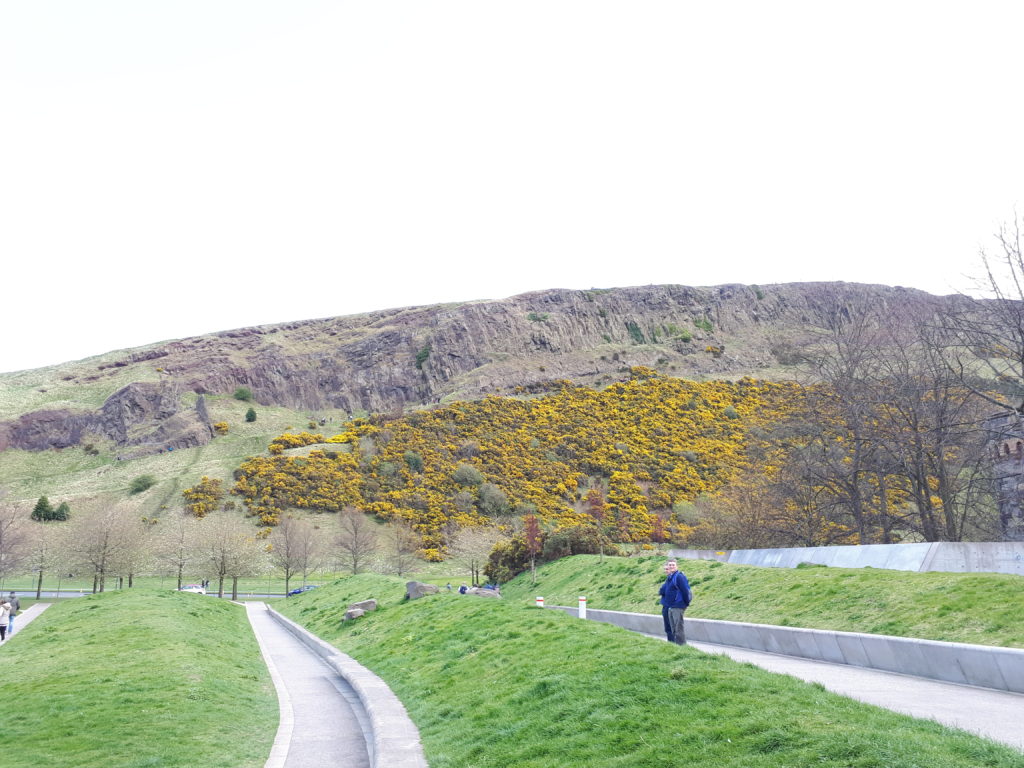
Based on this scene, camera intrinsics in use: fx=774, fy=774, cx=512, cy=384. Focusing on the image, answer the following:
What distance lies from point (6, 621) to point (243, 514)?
148 ft

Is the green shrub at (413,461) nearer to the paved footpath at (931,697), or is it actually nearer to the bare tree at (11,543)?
the bare tree at (11,543)

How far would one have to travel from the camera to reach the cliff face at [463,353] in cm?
11069

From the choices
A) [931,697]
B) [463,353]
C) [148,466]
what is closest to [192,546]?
[148,466]

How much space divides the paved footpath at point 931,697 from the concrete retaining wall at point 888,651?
20cm

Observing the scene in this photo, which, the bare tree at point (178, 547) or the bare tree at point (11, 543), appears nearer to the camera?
the bare tree at point (11, 543)

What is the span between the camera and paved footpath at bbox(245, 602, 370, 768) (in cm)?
1108

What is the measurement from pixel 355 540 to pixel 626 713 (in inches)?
2219

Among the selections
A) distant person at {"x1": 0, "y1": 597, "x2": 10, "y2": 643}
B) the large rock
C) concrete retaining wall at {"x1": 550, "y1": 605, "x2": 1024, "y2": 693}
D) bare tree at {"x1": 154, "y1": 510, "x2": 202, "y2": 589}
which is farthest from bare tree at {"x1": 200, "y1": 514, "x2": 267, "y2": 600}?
concrete retaining wall at {"x1": 550, "y1": 605, "x2": 1024, "y2": 693}

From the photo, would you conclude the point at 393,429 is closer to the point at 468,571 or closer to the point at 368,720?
the point at 468,571

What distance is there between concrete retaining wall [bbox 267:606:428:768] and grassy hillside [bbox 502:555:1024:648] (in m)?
9.42

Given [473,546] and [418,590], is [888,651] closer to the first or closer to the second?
[418,590]

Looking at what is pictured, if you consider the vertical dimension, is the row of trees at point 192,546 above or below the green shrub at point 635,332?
below

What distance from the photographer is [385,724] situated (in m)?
11.5

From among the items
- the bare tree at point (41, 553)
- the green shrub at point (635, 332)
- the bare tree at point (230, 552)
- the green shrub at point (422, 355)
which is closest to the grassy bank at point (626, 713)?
the bare tree at point (230, 552)
